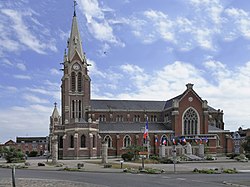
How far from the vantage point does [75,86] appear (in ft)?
282

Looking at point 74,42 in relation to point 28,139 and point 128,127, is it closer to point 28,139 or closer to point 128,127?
point 128,127

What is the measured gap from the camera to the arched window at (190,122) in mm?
86312

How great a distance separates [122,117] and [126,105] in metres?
3.66

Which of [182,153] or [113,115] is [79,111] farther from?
[182,153]

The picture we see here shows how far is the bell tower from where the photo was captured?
85.2m

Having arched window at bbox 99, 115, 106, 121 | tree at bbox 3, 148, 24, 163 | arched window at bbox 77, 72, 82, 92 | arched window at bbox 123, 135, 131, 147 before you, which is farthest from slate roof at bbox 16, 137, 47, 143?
tree at bbox 3, 148, 24, 163

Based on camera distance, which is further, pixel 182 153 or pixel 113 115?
pixel 113 115

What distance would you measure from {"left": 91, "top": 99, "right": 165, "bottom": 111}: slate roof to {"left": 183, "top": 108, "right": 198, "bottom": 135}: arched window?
349 inches

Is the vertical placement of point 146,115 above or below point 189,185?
above

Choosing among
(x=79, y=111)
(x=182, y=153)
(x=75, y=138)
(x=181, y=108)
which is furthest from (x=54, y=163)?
(x=181, y=108)

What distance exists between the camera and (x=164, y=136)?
84.8 m

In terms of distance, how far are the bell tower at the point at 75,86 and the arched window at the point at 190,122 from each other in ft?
69.7

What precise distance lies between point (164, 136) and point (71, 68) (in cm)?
2447

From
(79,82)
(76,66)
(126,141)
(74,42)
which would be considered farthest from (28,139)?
(126,141)
